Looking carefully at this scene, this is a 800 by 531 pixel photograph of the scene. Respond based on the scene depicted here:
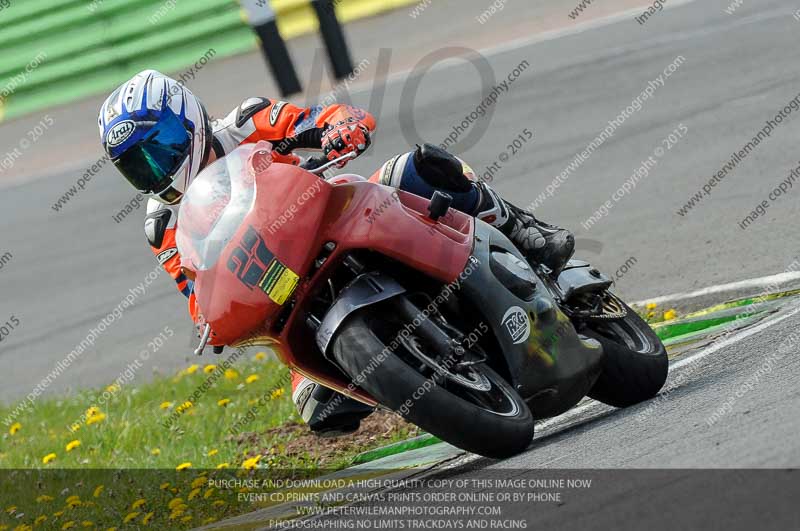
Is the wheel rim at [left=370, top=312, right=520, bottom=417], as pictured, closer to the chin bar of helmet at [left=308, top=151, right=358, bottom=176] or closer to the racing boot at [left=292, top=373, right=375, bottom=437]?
the chin bar of helmet at [left=308, top=151, right=358, bottom=176]

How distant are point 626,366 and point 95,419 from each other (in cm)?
417

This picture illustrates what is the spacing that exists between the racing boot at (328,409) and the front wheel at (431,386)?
2.81ft

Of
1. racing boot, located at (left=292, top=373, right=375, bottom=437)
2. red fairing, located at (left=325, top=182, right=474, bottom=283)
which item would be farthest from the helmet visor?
racing boot, located at (left=292, top=373, right=375, bottom=437)

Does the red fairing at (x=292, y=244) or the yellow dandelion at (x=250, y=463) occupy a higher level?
the red fairing at (x=292, y=244)

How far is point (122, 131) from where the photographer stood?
495 cm

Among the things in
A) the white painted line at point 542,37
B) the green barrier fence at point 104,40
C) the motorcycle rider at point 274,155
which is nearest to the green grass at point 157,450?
the motorcycle rider at point 274,155

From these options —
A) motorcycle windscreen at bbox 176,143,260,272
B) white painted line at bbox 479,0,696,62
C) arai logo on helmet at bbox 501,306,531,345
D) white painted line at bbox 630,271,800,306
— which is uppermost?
motorcycle windscreen at bbox 176,143,260,272

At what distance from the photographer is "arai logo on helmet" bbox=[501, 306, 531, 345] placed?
15.6 ft

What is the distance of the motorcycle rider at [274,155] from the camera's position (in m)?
4.97

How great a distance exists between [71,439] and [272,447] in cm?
197

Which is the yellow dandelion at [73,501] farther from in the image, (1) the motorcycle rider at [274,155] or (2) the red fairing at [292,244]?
(2) the red fairing at [292,244]

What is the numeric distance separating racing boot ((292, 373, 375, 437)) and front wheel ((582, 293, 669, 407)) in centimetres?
103

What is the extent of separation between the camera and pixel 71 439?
802cm

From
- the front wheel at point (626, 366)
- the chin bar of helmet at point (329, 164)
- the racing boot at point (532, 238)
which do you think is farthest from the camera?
the racing boot at point (532, 238)
